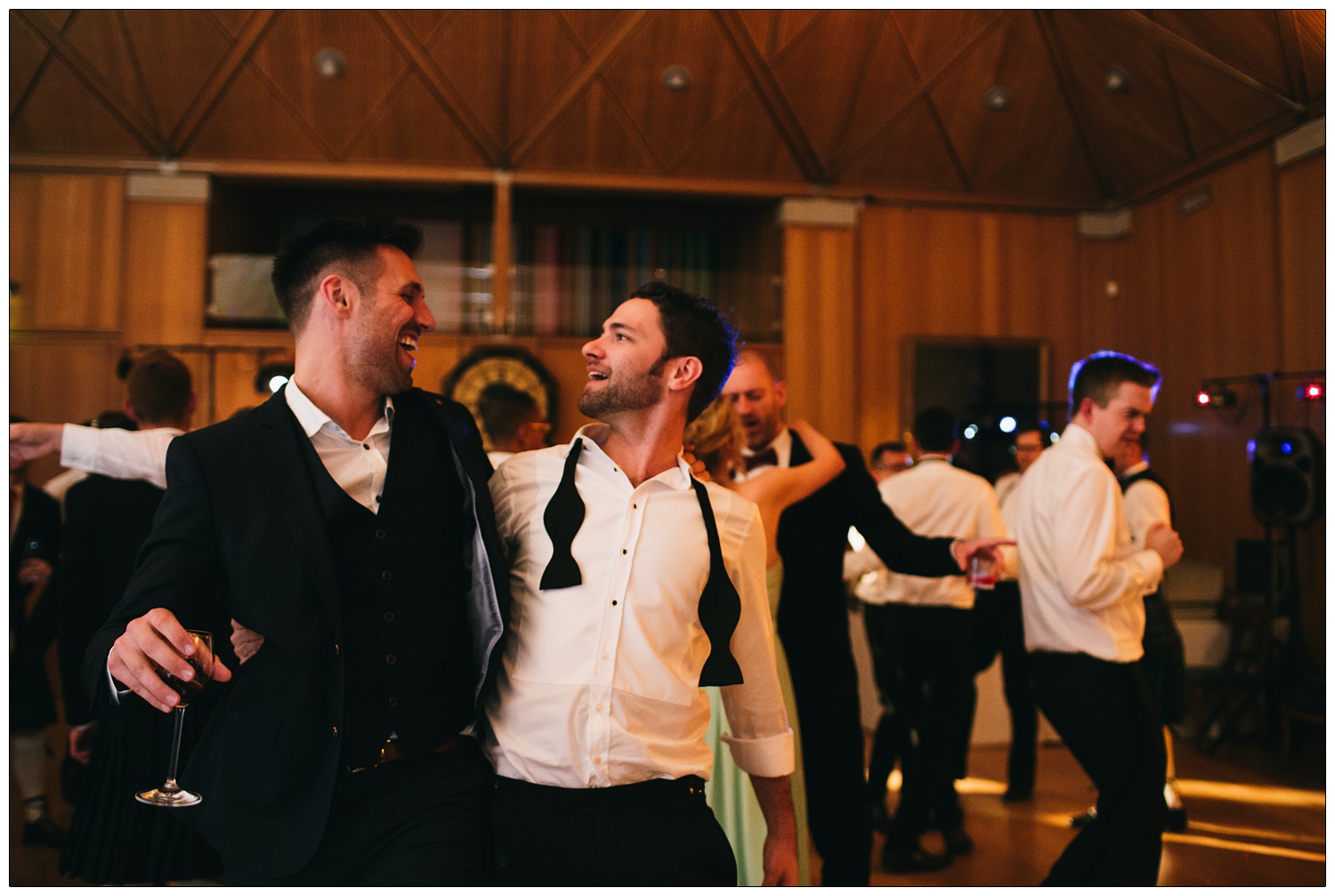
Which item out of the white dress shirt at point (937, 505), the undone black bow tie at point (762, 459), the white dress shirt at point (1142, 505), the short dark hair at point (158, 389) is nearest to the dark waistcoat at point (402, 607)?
the undone black bow tie at point (762, 459)

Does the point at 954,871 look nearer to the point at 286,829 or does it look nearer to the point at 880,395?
the point at 286,829

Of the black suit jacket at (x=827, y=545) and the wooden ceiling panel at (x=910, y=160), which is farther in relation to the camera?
the wooden ceiling panel at (x=910, y=160)

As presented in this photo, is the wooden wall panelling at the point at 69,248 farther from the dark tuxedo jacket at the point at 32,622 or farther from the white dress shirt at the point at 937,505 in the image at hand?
the white dress shirt at the point at 937,505

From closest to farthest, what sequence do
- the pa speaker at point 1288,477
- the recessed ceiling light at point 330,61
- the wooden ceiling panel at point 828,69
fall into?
the pa speaker at point 1288,477 → the recessed ceiling light at point 330,61 → the wooden ceiling panel at point 828,69

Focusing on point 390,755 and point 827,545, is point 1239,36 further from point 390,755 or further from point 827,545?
point 390,755

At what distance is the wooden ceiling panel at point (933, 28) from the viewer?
814cm

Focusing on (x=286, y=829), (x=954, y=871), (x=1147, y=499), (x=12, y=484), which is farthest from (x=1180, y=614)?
(x=12, y=484)

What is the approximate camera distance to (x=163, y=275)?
337 inches

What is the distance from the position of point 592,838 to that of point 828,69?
7982mm

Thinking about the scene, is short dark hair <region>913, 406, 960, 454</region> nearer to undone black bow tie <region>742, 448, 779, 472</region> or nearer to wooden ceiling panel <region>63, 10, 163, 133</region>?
undone black bow tie <region>742, 448, 779, 472</region>

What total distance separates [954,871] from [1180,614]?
11.2 ft

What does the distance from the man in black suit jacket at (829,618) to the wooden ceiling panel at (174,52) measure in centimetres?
692

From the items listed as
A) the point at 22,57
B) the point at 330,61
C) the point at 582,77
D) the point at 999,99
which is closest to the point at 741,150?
the point at 582,77

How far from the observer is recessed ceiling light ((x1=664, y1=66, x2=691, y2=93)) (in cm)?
830
